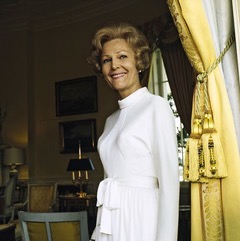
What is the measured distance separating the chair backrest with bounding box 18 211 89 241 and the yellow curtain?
873mm

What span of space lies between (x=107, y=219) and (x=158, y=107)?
484 mm

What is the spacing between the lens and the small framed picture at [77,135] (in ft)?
23.8

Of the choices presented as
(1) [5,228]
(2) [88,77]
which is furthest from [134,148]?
(2) [88,77]

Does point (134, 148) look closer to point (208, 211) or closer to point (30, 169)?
point (208, 211)

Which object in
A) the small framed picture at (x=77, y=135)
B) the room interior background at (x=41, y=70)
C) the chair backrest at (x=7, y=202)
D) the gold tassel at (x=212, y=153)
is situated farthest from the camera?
the room interior background at (x=41, y=70)

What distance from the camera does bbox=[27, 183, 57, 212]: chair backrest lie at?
6.24m

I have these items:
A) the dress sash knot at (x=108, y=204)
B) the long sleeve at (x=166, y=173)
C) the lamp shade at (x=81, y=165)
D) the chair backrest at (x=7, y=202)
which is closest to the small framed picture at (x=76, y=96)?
the lamp shade at (x=81, y=165)

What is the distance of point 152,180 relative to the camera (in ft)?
4.43

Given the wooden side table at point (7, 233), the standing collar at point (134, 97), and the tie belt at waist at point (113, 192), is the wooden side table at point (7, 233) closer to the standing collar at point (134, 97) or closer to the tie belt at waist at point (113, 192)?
the tie belt at waist at point (113, 192)

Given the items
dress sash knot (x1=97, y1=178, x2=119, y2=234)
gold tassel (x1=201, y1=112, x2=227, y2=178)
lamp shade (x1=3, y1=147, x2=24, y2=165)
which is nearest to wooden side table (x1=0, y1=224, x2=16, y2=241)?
dress sash knot (x1=97, y1=178, x2=119, y2=234)

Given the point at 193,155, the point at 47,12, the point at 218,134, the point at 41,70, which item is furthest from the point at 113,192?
the point at 47,12

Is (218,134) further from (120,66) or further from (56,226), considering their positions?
(56,226)

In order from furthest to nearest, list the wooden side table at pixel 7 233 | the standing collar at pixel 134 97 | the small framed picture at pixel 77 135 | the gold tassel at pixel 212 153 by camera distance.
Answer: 1. the small framed picture at pixel 77 135
2. the wooden side table at pixel 7 233
3. the standing collar at pixel 134 97
4. the gold tassel at pixel 212 153

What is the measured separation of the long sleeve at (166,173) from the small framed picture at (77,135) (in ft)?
19.4
